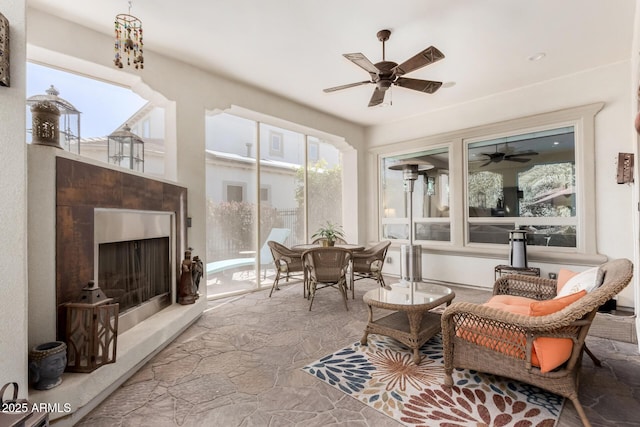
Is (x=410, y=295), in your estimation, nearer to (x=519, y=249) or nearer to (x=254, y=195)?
(x=519, y=249)

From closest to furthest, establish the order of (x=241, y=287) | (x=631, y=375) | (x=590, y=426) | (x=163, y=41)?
(x=590, y=426) < (x=631, y=375) < (x=163, y=41) < (x=241, y=287)

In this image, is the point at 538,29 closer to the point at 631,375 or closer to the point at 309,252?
the point at 631,375

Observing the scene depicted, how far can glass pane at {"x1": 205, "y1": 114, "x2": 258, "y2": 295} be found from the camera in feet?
14.6

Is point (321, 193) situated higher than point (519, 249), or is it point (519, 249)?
point (321, 193)

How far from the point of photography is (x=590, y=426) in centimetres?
165

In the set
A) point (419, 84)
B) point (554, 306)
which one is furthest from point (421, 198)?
point (554, 306)

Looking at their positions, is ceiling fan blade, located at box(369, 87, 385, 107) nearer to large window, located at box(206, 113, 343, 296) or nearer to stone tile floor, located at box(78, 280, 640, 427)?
large window, located at box(206, 113, 343, 296)

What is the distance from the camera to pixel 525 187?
4562 millimetres

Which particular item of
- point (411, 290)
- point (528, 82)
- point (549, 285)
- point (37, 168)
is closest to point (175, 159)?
point (37, 168)

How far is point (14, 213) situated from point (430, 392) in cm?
266

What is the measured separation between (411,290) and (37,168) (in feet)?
10.3

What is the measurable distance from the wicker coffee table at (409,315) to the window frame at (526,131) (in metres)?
2.28

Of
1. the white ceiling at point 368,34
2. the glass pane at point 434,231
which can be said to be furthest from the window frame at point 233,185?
the glass pane at point 434,231

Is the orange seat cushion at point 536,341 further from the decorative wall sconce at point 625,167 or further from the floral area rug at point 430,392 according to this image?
the decorative wall sconce at point 625,167
